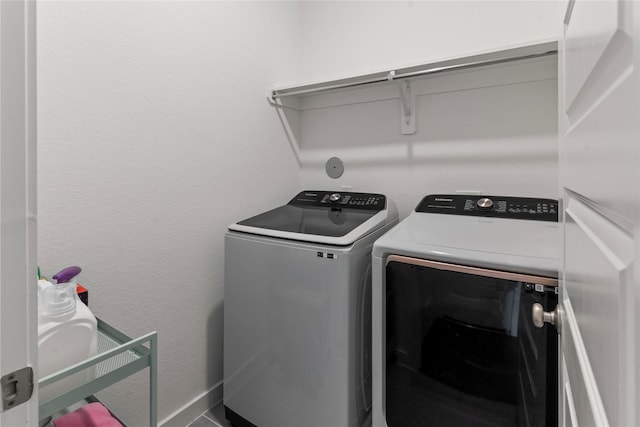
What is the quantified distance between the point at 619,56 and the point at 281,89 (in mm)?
1813

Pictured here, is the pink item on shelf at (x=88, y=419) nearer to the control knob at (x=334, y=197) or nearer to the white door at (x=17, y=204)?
the white door at (x=17, y=204)

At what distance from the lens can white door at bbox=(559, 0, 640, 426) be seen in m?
0.29

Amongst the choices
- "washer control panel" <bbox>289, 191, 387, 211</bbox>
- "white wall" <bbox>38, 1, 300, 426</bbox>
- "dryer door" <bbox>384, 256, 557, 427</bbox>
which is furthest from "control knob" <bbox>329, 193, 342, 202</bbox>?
"dryer door" <bbox>384, 256, 557, 427</bbox>

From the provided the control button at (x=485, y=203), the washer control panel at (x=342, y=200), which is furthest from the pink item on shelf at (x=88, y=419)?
the control button at (x=485, y=203)

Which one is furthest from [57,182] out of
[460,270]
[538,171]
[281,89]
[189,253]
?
[538,171]

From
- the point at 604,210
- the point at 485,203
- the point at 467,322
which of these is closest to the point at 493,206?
the point at 485,203

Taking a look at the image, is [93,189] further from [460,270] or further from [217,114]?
A: [460,270]

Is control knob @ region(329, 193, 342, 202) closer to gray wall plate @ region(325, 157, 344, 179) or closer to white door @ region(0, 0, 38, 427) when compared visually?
gray wall plate @ region(325, 157, 344, 179)

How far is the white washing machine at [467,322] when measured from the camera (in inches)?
37.0

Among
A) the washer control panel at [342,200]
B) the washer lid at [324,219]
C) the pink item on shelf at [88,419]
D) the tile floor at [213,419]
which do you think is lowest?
the tile floor at [213,419]

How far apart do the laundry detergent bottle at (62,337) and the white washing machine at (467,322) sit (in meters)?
0.92

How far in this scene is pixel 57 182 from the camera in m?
1.13

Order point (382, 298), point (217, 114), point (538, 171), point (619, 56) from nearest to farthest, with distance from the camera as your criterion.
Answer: point (619, 56), point (382, 298), point (538, 171), point (217, 114)

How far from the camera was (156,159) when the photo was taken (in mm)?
1421
